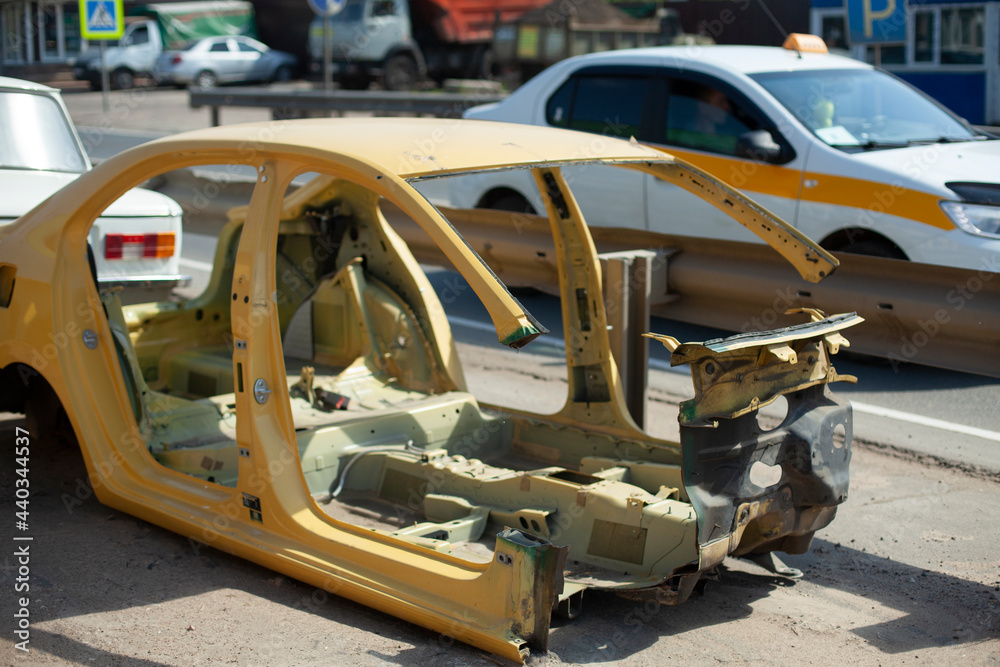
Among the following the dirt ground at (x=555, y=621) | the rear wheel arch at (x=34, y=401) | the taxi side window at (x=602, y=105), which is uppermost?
the taxi side window at (x=602, y=105)

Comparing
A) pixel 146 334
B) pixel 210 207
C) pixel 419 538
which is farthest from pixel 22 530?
pixel 210 207

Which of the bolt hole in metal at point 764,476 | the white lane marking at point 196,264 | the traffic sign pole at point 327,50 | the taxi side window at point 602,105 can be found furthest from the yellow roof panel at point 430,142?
the traffic sign pole at point 327,50

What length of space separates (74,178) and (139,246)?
21.6 inches

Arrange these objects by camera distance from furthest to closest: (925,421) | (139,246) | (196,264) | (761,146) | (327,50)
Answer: (327,50), (196,264), (761,146), (139,246), (925,421)

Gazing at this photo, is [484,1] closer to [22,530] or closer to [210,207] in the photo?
[210,207]

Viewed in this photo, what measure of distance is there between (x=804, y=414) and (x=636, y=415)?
69.6 inches

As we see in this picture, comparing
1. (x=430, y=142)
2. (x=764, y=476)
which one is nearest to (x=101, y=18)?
(x=764, y=476)

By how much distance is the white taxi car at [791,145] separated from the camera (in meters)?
6.62

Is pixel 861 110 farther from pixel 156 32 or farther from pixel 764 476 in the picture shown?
pixel 156 32

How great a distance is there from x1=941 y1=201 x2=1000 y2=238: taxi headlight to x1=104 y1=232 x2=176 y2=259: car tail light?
16.0ft

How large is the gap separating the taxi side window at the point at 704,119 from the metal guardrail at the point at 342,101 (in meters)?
7.76

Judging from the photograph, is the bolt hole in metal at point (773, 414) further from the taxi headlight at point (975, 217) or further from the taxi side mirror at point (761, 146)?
the taxi side mirror at point (761, 146)

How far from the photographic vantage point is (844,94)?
779cm

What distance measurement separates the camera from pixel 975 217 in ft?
21.1
